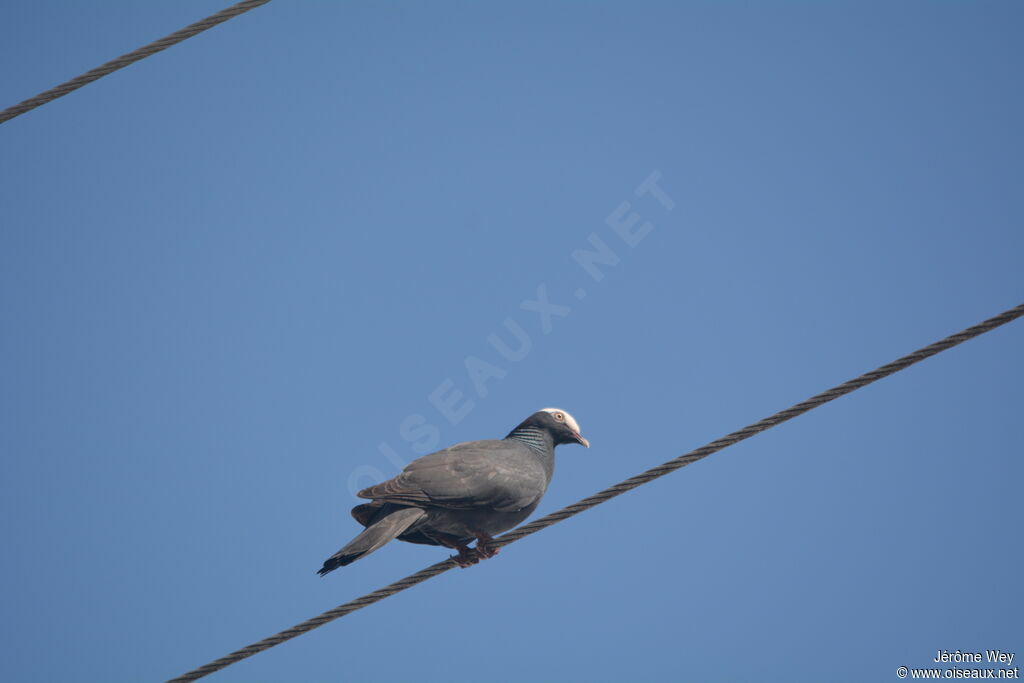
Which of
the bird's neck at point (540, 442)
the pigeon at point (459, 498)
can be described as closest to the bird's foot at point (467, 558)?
the pigeon at point (459, 498)

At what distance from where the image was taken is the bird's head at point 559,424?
468 inches

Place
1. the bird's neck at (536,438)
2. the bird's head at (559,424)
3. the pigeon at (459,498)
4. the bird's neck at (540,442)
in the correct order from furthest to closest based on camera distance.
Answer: the bird's head at (559,424), the bird's neck at (536,438), the bird's neck at (540,442), the pigeon at (459,498)

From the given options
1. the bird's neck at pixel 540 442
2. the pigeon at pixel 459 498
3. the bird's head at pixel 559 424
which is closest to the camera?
the pigeon at pixel 459 498

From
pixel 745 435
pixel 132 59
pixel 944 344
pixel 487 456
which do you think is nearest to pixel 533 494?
pixel 487 456

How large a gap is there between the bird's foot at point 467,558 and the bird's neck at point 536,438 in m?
1.70

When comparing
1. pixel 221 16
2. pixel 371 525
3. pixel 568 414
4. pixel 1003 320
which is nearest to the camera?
pixel 1003 320

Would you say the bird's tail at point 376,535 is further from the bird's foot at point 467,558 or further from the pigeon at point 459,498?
the bird's foot at point 467,558

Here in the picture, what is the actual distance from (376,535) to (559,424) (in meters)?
3.17

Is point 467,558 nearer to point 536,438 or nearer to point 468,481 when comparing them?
point 468,481

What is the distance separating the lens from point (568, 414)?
12.1 meters

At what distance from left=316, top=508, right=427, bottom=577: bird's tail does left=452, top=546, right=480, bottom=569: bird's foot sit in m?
0.46

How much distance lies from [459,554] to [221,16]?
15.7ft

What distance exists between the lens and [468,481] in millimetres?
10055

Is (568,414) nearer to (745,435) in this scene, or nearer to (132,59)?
(745,435)
